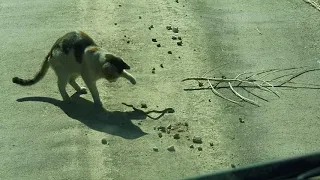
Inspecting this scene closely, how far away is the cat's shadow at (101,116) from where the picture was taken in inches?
302

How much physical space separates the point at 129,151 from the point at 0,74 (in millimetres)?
2859

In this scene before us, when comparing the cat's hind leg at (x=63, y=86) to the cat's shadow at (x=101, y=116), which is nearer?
the cat's shadow at (x=101, y=116)

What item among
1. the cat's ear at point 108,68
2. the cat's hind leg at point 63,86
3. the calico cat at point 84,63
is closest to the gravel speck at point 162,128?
the calico cat at point 84,63

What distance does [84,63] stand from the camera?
8.07m

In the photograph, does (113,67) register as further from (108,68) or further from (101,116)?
(101,116)


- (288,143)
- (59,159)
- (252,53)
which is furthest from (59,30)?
(288,143)

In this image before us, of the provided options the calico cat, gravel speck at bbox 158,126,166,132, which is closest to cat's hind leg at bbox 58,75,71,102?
the calico cat

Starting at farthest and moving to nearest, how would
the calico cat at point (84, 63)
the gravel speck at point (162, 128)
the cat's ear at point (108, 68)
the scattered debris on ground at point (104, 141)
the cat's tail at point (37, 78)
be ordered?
the cat's tail at point (37, 78)
the calico cat at point (84, 63)
the cat's ear at point (108, 68)
the gravel speck at point (162, 128)
the scattered debris on ground at point (104, 141)

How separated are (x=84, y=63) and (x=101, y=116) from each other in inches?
27.4

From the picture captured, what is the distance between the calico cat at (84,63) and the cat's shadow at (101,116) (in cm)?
13

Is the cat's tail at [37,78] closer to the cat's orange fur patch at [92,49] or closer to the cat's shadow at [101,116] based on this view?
the cat's shadow at [101,116]

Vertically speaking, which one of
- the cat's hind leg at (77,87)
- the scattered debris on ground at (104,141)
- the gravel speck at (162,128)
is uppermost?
the scattered debris on ground at (104,141)

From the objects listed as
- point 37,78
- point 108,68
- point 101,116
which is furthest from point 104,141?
point 37,78

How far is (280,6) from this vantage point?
Result: 11.2 meters
